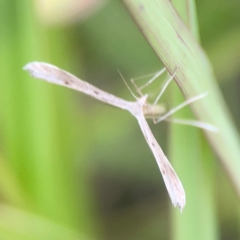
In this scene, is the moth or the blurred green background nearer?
the moth

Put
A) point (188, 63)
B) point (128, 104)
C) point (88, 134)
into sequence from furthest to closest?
point (88, 134) < point (128, 104) < point (188, 63)

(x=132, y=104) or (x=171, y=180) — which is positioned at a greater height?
(x=132, y=104)

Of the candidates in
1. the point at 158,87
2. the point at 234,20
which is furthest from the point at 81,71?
the point at 234,20

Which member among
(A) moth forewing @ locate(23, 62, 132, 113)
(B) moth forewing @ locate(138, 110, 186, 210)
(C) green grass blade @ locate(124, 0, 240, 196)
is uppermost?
(A) moth forewing @ locate(23, 62, 132, 113)

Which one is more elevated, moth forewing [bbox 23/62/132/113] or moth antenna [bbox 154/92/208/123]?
moth forewing [bbox 23/62/132/113]

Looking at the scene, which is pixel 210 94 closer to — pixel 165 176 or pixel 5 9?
pixel 165 176

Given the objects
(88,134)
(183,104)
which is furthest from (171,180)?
(88,134)

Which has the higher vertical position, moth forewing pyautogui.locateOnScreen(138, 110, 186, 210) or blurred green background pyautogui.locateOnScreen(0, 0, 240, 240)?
blurred green background pyautogui.locateOnScreen(0, 0, 240, 240)

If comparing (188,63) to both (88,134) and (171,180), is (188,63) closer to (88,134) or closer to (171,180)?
(171,180)
